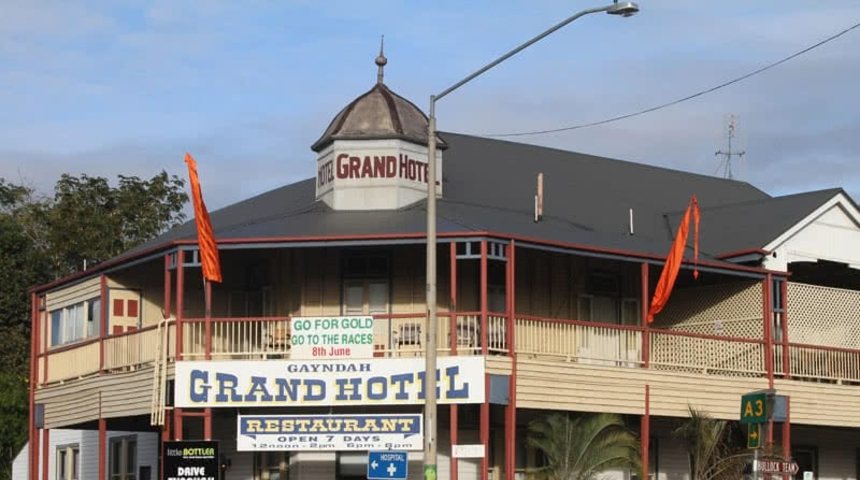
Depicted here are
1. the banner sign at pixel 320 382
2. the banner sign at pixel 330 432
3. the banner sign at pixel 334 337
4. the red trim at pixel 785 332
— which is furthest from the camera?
the red trim at pixel 785 332

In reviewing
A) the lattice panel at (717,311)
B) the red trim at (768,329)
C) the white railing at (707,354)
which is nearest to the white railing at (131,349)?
the white railing at (707,354)

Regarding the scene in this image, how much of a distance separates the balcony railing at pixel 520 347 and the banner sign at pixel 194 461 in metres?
1.95

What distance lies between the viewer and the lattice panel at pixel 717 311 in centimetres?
3578

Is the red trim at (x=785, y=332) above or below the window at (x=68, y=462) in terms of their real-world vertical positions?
above

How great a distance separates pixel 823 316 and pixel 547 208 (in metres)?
6.73

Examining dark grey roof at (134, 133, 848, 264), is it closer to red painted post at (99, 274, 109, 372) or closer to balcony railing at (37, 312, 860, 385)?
balcony railing at (37, 312, 860, 385)

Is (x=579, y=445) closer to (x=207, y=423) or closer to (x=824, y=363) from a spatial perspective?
(x=207, y=423)

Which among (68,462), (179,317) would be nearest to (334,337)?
(179,317)

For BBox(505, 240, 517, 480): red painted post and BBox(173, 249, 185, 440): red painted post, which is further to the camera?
BBox(173, 249, 185, 440): red painted post

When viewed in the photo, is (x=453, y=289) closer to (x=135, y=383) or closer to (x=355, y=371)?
(x=355, y=371)

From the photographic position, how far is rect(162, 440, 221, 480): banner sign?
1208 inches

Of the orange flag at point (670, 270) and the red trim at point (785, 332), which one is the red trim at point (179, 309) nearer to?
the orange flag at point (670, 270)

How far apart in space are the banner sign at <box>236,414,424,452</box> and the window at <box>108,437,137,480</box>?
983 centimetres

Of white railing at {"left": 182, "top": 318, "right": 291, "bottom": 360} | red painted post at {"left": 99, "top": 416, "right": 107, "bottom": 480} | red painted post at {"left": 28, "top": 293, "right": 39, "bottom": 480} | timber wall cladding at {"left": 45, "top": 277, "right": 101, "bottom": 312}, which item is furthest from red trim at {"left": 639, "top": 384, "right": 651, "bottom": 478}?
red painted post at {"left": 28, "top": 293, "right": 39, "bottom": 480}
